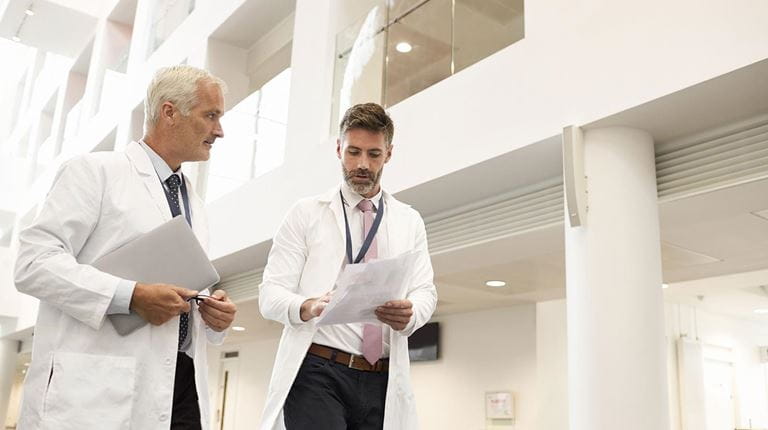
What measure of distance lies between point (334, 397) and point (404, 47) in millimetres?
3332

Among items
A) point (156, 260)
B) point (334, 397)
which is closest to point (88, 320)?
point (156, 260)

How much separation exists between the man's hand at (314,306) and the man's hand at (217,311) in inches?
9.1

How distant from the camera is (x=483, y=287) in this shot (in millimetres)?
6973

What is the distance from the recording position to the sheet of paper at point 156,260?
1635 mm

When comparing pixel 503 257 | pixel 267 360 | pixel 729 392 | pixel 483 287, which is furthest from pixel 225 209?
pixel 729 392

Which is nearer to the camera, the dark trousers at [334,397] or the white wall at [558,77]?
the dark trousers at [334,397]

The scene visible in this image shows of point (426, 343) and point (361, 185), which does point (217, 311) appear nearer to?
point (361, 185)

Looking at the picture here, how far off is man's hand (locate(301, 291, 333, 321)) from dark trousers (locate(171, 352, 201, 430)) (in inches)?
12.8

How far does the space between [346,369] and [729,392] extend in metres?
10.1

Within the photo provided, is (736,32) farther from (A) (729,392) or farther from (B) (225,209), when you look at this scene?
(A) (729,392)

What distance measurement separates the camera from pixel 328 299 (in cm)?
188

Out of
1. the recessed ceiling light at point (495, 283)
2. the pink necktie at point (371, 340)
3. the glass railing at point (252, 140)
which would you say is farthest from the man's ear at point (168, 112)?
the recessed ceiling light at point (495, 283)

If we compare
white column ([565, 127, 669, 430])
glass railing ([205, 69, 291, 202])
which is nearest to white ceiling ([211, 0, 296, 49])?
glass railing ([205, 69, 291, 202])

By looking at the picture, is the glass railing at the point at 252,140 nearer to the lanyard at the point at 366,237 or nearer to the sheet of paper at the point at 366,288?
the lanyard at the point at 366,237
